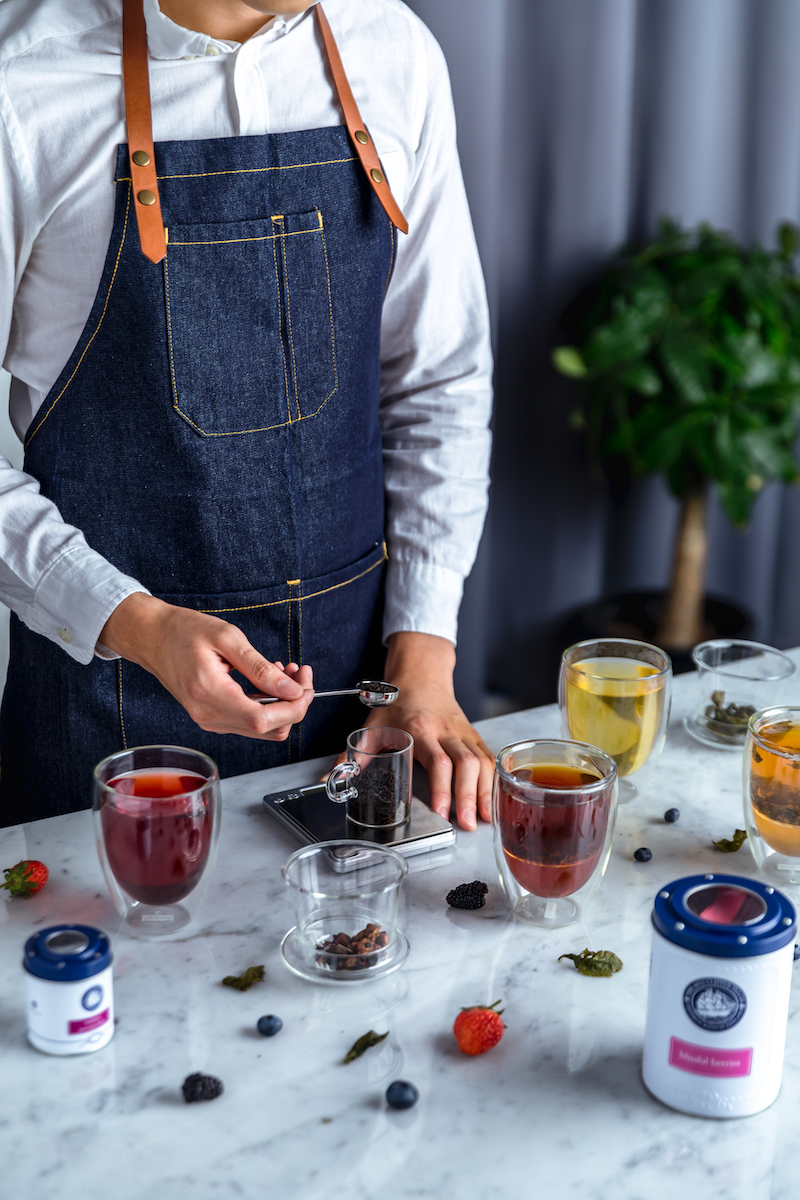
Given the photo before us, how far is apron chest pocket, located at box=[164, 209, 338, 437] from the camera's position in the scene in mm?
1230

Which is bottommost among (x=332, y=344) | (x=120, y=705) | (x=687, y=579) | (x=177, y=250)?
(x=687, y=579)

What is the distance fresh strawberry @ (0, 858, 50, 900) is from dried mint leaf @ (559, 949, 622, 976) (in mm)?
435

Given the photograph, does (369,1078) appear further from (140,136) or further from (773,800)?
(140,136)

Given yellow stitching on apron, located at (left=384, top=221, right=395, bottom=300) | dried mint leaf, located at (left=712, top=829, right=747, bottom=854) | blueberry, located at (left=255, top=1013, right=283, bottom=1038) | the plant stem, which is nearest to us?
blueberry, located at (left=255, top=1013, right=283, bottom=1038)

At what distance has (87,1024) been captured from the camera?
2.50 ft

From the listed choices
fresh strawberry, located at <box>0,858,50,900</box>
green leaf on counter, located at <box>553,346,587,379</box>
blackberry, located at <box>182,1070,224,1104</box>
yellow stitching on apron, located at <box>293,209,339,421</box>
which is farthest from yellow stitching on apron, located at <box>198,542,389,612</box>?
green leaf on counter, located at <box>553,346,587,379</box>

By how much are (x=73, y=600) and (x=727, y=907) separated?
0.71 meters

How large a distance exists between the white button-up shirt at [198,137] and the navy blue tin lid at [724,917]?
0.64 metres

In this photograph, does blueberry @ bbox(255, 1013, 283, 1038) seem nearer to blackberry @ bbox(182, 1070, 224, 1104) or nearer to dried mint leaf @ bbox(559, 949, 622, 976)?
blackberry @ bbox(182, 1070, 224, 1104)

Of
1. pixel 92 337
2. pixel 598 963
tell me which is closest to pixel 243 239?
pixel 92 337

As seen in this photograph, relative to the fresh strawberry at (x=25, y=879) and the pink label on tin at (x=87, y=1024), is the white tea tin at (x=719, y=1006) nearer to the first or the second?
the pink label on tin at (x=87, y=1024)

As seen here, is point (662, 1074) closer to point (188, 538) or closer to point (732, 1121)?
point (732, 1121)

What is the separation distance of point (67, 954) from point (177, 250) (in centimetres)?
76

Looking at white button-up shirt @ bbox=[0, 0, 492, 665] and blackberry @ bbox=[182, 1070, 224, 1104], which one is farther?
white button-up shirt @ bbox=[0, 0, 492, 665]
